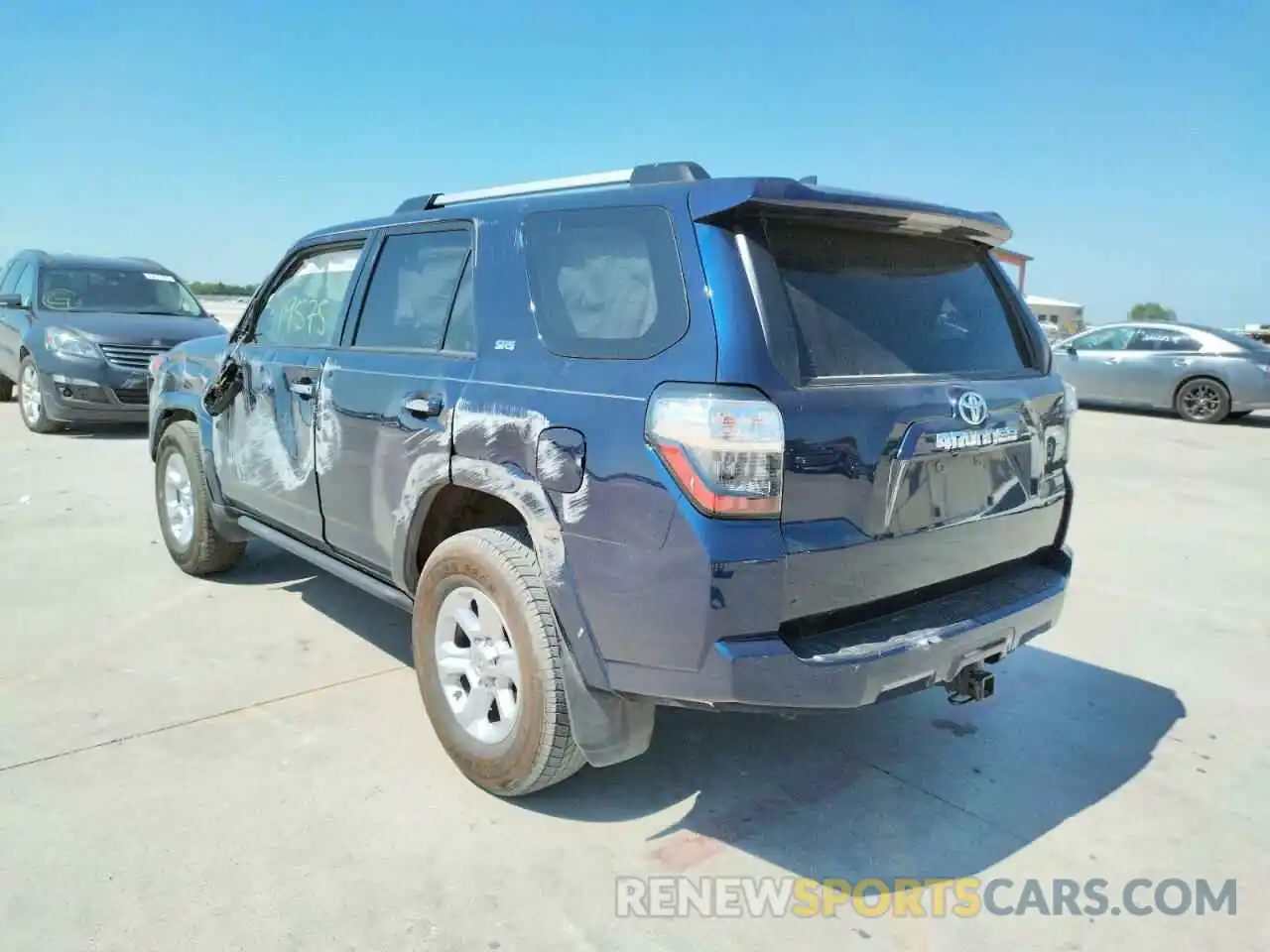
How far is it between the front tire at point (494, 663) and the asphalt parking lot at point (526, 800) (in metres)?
0.18

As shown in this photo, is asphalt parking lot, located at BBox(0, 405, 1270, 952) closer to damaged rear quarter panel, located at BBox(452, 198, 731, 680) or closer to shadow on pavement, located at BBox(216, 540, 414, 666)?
shadow on pavement, located at BBox(216, 540, 414, 666)

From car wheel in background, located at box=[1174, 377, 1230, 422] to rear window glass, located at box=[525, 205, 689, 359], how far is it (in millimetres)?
13584

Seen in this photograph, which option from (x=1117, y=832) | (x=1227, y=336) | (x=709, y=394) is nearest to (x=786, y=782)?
(x=1117, y=832)

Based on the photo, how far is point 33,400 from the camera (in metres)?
A: 10.0

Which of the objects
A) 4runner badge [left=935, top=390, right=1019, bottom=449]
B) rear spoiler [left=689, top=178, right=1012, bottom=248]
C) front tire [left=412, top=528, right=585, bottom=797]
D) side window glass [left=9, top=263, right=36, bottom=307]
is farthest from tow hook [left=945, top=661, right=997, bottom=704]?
side window glass [left=9, top=263, right=36, bottom=307]

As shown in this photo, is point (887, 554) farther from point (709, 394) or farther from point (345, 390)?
point (345, 390)

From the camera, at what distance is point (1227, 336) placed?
13359 millimetres

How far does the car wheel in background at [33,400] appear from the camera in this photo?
32.2 feet

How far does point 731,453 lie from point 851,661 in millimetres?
636

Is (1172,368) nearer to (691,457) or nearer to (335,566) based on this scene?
(335,566)

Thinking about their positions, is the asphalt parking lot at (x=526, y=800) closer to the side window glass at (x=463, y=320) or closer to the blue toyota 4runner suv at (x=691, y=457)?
the blue toyota 4runner suv at (x=691, y=457)

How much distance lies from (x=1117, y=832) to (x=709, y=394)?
6.34 ft

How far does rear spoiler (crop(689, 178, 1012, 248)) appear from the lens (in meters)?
2.44

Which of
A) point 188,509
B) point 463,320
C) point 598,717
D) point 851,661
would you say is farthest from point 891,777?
point 188,509
